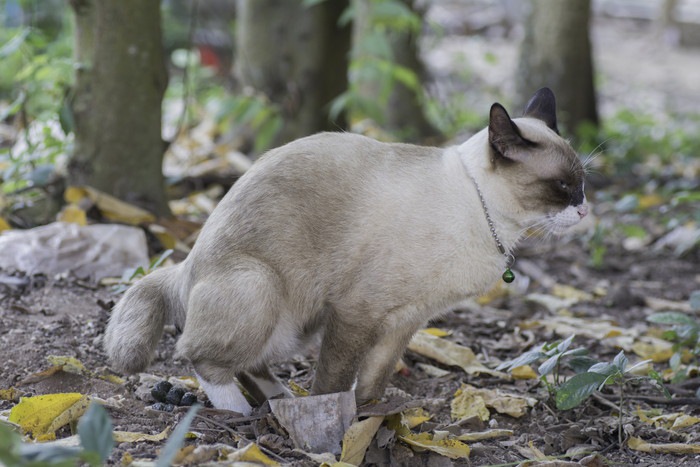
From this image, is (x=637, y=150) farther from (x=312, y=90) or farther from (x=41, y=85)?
(x=41, y=85)

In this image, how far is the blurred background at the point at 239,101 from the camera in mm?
4660

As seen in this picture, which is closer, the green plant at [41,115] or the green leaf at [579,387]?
the green leaf at [579,387]

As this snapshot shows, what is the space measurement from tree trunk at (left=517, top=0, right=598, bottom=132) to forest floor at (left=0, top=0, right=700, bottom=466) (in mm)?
3323

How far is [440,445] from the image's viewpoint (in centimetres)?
291


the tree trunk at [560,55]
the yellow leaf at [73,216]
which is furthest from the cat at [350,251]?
the tree trunk at [560,55]

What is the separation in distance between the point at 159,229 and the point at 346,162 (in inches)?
69.7

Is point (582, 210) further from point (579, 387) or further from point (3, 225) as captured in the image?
point (3, 225)

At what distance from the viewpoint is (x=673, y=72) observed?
1513cm

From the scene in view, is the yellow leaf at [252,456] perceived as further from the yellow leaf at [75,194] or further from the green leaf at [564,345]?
the yellow leaf at [75,194]

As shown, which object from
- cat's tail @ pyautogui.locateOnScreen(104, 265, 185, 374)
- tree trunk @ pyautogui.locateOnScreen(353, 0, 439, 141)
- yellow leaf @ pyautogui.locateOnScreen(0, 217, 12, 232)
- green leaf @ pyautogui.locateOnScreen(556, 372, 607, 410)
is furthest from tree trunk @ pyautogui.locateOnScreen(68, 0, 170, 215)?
tree trunk @ pyautogui.locateOnScreen(353, 0, 439, 141)

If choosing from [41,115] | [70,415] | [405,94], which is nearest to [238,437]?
[70,415]

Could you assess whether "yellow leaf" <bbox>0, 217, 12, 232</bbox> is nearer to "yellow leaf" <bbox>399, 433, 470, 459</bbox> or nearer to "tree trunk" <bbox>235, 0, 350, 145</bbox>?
"tree trunk" <bbox>235, 0, 350, 145</bbox>

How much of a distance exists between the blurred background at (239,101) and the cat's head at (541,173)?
839 mm

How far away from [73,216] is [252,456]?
235 cm
